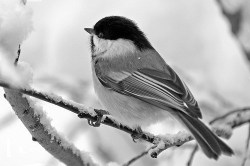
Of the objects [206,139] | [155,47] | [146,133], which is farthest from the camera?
[155,47]

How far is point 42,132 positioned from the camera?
116 cm

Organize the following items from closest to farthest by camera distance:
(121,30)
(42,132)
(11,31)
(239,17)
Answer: (11,31)
(42,132)
(121,30)
(239,17)

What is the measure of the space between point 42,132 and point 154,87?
0.69m

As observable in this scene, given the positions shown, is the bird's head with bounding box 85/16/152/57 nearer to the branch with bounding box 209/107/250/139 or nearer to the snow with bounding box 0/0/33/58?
the branch with bounding box 209/107/250/139

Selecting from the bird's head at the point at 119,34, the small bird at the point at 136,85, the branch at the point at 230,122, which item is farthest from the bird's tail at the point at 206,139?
the bird's head at the point at 119,34

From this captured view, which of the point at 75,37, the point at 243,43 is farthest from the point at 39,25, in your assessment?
the point at 243,43

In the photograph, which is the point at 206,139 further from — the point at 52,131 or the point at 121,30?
the point at 121,30

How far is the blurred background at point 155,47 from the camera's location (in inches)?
98.4

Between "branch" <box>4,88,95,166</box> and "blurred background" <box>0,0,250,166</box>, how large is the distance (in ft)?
3.83

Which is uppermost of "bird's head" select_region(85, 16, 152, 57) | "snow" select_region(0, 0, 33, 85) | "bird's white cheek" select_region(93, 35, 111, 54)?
"snow" select_region(0, 0, 33, 85)

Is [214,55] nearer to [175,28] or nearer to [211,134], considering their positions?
[175,28]

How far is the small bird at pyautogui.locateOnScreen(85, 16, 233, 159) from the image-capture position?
5.27ft

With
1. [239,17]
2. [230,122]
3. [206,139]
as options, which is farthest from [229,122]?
[239,17]

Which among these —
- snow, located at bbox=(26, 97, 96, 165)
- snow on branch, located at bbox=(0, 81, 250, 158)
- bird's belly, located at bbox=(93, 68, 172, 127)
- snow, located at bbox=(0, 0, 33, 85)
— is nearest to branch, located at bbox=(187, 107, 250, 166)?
snow on branch, located at bbox=(0, 81, 250, 158)
